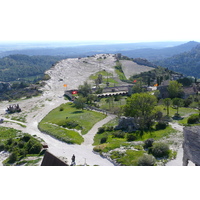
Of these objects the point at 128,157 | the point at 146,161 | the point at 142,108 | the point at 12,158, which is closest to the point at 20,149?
the point at 12,158

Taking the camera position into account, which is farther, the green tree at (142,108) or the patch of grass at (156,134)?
the green tree at (142,108)

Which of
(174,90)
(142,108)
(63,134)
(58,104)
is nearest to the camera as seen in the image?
(63,134)

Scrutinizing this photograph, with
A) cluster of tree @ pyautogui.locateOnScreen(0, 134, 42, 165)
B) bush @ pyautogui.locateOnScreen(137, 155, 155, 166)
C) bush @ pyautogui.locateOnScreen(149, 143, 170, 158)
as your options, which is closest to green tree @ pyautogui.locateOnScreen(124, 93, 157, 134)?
bush @ pyautogui.locateOnScreen(149, 143, 170, 158)

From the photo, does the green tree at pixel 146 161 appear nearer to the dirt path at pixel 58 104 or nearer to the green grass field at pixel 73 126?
the dirt path at pixel 58 104

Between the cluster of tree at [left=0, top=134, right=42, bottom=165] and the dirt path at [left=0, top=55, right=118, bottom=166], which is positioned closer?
the cluster of tree at [left=0, top=134, right=42, bottom=165]

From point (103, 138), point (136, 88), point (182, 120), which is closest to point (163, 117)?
point (182, 120)

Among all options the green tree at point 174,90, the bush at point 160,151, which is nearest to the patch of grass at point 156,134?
the bush at point 160,151

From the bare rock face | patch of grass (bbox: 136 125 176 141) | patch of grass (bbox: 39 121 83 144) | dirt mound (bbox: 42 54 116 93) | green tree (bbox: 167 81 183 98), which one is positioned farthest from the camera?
dirt mound (bbox: 42 54 116 93)

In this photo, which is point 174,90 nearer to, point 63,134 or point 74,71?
point 63,134

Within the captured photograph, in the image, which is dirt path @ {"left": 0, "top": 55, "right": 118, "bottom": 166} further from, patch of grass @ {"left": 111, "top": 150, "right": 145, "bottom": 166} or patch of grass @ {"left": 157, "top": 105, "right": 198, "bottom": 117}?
patch of grass @ {"left": 157, "top": 105, "right": 198, "bottom": 117}

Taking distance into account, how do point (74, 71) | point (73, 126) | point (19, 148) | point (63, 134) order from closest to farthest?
point (19, 148) → point (63, 134) → point (73, 126) → point (74, 71)

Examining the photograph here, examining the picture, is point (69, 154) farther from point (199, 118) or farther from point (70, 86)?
point (70, 86)
